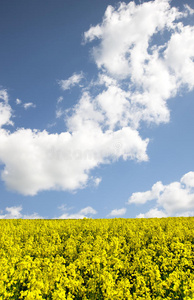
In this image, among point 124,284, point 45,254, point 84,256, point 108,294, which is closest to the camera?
point 108,294

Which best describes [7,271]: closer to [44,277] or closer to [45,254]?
[44,277]

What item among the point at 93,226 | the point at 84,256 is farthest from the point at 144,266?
the point at 93,226

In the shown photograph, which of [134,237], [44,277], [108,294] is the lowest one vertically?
[108,294]

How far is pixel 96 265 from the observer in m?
10.0

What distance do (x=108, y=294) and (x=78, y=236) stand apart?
798cm

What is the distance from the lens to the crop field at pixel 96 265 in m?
8.21

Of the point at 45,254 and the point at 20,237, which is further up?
the point at 20,237

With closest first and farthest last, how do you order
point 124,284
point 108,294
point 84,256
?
point 108,294
point 124,284
point 84,256

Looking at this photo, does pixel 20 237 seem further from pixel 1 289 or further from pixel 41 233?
pixel 1 289

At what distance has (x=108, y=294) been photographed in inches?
295

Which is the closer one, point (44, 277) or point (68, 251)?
point (44, 277)

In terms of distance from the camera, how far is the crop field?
8211 millimetres

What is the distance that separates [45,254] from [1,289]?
15.0ft

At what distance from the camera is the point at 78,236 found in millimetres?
15273
